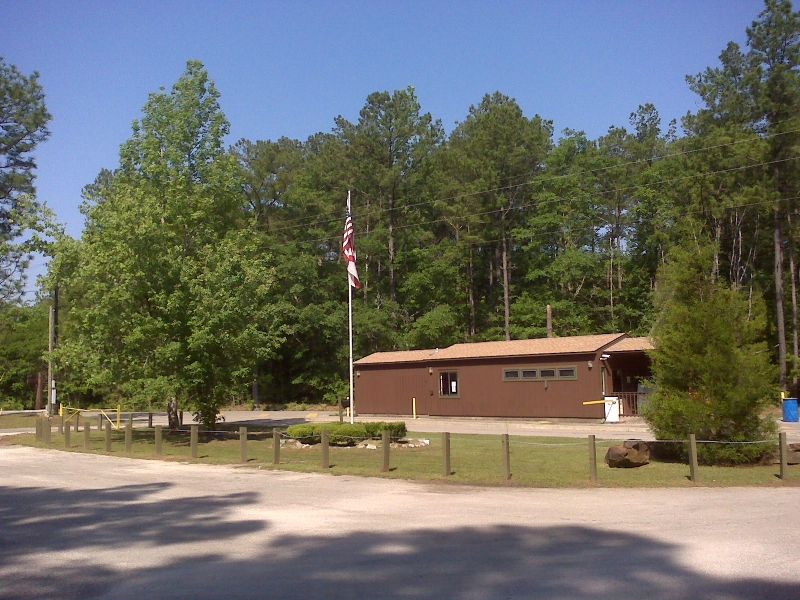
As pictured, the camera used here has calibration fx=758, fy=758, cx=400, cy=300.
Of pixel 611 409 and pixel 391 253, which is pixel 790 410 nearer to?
pixel 611 409

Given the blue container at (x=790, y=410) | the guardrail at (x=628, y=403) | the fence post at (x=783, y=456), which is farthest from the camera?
the guardrail at (x=628, y=403)

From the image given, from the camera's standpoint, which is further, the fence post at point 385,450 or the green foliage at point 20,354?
the green foliage at point 20,354

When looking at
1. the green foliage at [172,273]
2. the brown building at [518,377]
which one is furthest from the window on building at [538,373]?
the green foliage at [172,273]

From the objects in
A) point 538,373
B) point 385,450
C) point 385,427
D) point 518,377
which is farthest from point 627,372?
point 385,450

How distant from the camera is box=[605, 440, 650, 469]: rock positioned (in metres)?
16.1

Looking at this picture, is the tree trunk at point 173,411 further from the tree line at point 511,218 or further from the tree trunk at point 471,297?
the tree trunk at point 471,297

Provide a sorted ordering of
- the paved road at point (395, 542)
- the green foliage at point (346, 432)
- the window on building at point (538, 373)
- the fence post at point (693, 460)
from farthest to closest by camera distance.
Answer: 1. the window on building at point (538, 373)
2. the green foliage at point (346, 432)
3. the fence post at point (693, 460)
4. the paved road at point (395, 542)

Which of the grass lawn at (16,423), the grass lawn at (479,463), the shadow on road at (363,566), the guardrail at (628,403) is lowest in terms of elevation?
the shadow on road at (363,566)

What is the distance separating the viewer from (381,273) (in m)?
58.9

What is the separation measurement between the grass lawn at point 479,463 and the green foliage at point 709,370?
0.78m

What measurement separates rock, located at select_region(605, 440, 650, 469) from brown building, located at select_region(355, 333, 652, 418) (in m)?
12.5

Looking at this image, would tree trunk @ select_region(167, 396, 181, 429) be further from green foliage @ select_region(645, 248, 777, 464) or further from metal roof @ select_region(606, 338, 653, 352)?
green foliage @ select_region(645, 248, 777, 464)

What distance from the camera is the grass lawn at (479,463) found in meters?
14.5

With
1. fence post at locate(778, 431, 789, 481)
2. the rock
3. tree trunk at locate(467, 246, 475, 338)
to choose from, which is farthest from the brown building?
tree trunk at locate(467, 246, 475, 338)
